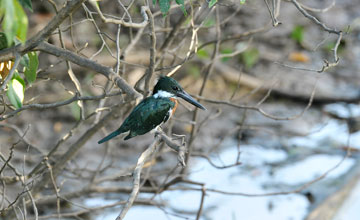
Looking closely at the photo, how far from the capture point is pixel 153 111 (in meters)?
3.56

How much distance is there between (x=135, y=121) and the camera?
3.55 m

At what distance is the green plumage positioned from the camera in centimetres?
351

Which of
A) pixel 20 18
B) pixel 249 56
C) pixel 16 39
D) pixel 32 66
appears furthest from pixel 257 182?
pixel 20 18

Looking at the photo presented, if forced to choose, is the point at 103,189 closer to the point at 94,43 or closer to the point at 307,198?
the point at 307,198

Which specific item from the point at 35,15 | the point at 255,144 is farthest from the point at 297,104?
the point at 35,15

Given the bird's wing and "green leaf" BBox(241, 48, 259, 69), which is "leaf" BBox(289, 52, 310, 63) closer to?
"green leaf" BBox(241, 48, 259, 69)

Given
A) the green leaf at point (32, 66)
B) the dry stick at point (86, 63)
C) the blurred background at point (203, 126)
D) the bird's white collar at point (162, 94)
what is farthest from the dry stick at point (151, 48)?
the green leaf at point (32, 66)

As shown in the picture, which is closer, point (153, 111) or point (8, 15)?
point (8, 15)

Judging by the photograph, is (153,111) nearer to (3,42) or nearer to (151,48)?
(151,48)

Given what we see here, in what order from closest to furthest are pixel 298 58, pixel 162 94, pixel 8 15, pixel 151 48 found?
pixel 8 15 < pixel 151 48 < pixel 162 94 < pixel 298 58

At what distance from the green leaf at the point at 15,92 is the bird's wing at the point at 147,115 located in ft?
3.01

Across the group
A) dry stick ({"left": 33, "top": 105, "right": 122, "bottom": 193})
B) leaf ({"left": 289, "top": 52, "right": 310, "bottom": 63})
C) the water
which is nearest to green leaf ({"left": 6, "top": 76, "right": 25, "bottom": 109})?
dry stick ({"left": 33, "top": 105, "right": 122, "bottom": 193})

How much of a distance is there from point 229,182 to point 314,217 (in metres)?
1.12

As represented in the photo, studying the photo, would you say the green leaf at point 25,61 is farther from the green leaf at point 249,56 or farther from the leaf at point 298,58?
the leaf at point 298,58
